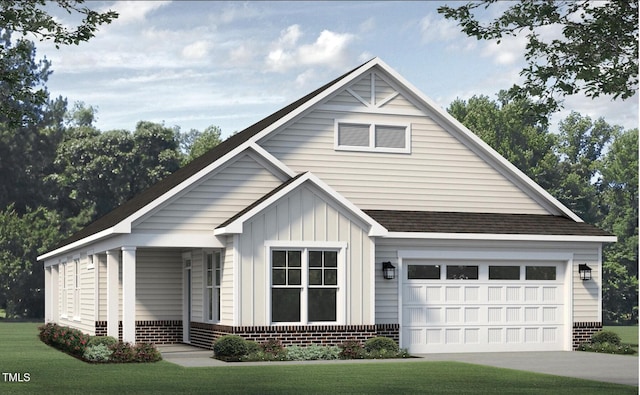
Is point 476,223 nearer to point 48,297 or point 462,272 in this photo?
point 462,272

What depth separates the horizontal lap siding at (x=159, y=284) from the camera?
1244 inches

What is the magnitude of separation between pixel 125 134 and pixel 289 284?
4886 centimetres

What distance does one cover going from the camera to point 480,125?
78500 millimetres

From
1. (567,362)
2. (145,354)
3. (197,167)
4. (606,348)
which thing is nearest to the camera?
(145,354)

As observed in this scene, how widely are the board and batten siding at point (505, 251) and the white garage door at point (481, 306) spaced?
35cm

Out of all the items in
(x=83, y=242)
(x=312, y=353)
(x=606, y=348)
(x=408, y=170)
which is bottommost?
(x=606, y=348)

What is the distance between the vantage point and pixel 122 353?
2469 centimetres

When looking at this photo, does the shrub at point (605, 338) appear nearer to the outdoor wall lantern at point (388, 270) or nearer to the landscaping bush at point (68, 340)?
the outdoor wall lantern at point (388, 270)

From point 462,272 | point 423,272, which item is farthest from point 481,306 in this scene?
point 423,272

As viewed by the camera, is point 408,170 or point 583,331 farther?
point 408,170

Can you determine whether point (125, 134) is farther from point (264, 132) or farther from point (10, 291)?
point (264, 132)

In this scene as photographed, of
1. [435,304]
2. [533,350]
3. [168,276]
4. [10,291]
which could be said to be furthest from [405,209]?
[10,291]

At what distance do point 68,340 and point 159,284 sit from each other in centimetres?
397

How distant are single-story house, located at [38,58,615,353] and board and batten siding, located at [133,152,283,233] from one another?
0.04 m
